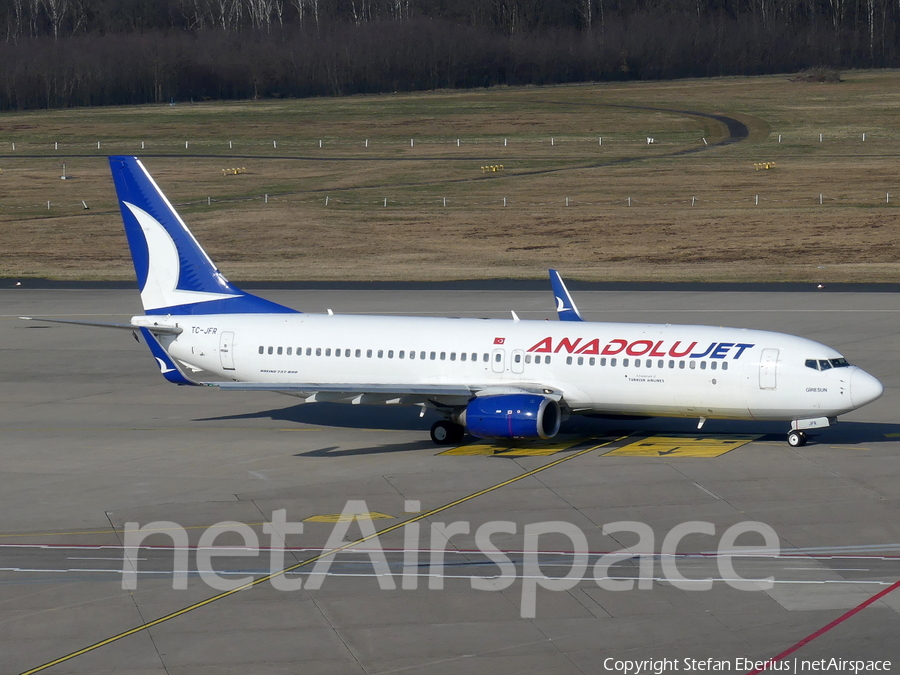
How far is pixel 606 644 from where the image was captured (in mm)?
23828

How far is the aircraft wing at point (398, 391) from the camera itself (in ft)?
131

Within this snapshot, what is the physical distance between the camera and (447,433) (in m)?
41.2

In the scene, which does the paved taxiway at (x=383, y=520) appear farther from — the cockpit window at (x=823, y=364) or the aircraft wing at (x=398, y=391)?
the cockpit window at (x=823, y=364)

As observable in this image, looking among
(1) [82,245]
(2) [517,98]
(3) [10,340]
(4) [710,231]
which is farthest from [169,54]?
(3) [10,340]

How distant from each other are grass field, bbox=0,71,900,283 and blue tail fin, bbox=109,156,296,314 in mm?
37092

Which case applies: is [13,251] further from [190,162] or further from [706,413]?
[706,413]

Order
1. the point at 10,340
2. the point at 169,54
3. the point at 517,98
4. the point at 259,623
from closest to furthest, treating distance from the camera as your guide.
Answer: the point at 259,623 < the point at 10,340 < the point at 517,98 < the point at 169,54

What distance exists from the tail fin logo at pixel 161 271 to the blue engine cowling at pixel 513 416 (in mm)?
12064

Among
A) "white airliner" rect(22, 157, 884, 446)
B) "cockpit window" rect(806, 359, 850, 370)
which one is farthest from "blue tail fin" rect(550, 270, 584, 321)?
"cockpit window" rect(806, 359, 850, 370)

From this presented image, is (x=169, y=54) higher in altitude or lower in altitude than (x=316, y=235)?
higher

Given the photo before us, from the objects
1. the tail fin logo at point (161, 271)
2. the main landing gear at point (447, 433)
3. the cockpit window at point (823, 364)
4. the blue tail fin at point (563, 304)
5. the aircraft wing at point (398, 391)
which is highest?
the tail fin logo at point (161, 271)

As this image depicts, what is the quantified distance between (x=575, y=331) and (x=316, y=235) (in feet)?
204

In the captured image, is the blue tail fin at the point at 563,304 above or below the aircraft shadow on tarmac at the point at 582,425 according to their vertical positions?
above

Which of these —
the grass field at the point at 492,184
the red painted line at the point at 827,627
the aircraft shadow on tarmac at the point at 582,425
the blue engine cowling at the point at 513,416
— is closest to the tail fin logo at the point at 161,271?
the aircraft shadow on tarmac at the point at 582,425
